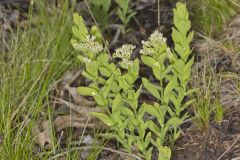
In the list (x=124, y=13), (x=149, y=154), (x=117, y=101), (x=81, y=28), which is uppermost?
(x=124, y=13)

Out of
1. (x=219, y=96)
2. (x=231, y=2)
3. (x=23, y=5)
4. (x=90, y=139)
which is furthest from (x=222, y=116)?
(x=23, y=5)

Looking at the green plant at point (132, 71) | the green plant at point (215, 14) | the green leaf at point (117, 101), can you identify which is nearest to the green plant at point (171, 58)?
the green plant at point (132, 71)

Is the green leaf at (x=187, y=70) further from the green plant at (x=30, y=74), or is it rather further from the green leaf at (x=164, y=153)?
the green plant at (x=30, y=74)

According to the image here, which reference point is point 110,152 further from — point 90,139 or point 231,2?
point 231,2

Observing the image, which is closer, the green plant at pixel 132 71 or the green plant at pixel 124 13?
the green plant at pixel 132 71

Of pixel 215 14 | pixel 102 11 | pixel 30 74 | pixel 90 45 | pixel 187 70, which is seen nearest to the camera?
pixel 90 45

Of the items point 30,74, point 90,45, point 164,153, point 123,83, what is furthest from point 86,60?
point 30,74

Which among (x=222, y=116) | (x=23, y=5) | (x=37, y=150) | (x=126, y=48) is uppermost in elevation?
(x=23, y=5)

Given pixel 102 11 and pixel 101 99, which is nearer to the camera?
pixel 101 99

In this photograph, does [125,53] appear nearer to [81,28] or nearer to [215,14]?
[81,28]

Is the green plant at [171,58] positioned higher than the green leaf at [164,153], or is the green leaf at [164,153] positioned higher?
the green plant at [171,58]

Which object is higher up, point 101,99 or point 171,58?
point 171,58
